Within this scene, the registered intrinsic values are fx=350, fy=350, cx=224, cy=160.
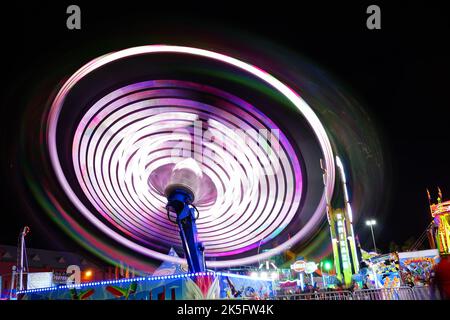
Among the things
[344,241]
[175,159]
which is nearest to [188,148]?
[175,159]

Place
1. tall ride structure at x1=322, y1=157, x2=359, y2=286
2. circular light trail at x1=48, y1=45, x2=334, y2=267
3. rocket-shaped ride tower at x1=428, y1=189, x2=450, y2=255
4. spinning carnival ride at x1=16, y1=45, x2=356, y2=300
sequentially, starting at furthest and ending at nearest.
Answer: rocket-shaped ride tower at x1=428, y1=189, x2=450, y2=255 → tall ride structure at x1=322, y1=157, x2=359, y2=286 → circular light trail at x1=48, y1=45, x2=334, y2=267 → spinning carnival ride at x1=16, y1=45, x2=356, y2=300

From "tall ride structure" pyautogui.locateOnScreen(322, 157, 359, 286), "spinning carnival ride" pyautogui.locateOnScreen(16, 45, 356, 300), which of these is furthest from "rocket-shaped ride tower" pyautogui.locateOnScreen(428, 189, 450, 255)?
"spinning carnival ride" pyautogui.locateOnScreen(16, 45, 356, 300)

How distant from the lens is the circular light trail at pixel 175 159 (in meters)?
18.2

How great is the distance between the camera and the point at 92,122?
1877 cm

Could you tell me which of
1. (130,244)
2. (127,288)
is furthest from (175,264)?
(127,288)

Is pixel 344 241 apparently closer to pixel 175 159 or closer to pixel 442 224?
pixel 442 224

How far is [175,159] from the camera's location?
812 inches

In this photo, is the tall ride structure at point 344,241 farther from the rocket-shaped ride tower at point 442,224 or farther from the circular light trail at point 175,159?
the circular light trail at point 175,159

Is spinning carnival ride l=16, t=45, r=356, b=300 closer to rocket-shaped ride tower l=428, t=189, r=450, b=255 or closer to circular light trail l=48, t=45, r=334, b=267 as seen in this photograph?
circular light trail l=48, t=45, r=334, b=267

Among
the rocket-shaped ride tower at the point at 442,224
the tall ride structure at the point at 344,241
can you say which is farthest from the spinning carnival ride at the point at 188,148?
the rocket-shaped ride tower at the point at 442,224

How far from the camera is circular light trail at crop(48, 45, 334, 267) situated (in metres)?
18.2

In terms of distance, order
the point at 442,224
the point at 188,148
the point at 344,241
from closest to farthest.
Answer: the point at 188,148 → the point at 344,241 → the point at 442,224
